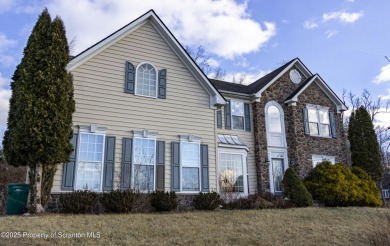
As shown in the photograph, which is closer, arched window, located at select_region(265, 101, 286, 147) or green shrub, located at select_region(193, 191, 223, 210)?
green shrub, located at select_region(193, 191, 223, 210)

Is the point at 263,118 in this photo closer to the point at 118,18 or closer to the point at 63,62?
the point at 118,18

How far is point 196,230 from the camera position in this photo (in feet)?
27.3

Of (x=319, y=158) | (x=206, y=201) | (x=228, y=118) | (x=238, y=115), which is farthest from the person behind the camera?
(x=319, y=158)

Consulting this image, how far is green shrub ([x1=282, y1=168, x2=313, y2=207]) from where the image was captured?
13789 mm

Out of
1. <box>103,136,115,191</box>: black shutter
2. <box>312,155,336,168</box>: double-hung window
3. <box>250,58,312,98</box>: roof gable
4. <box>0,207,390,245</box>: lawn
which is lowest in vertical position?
<box>0,207,390,245</box>: lawn

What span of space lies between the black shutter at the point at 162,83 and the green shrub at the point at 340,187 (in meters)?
8.00

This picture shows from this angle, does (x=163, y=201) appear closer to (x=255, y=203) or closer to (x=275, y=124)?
(x=255, y=203)

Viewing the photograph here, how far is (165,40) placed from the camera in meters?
13.8

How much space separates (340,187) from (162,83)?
29.4 ft

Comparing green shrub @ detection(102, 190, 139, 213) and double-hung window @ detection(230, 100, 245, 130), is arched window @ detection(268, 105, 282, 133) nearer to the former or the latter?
double-hung window @ detection(230, 100, 245, 130)

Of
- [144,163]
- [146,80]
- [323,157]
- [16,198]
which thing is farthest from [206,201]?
[323,157]

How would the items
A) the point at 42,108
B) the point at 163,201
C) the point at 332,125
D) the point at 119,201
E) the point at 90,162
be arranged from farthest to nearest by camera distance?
the point at 332,125 → the point at 163,201 → the point at 90,162 → the point at 119,201 → the point at 42,108

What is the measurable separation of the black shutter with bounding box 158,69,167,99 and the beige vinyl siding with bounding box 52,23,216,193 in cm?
15

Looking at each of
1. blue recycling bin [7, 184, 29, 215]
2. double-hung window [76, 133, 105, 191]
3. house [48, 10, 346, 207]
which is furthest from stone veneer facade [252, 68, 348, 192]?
blue recycling bin [7, 184, 29, 215]
